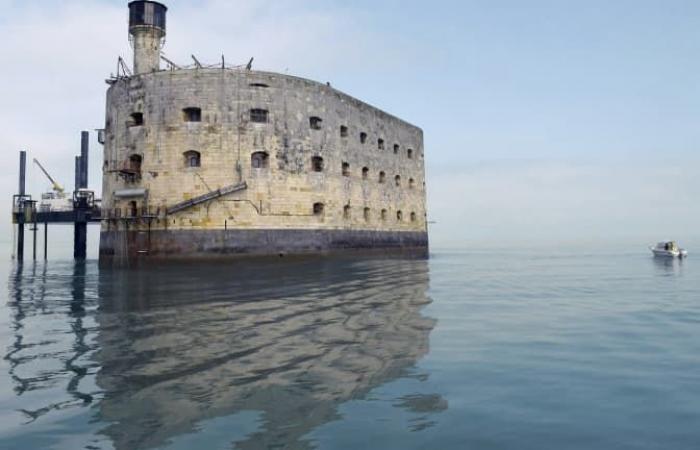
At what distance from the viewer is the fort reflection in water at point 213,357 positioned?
15.4ft

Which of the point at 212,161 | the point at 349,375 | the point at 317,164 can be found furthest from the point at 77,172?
the point at 349,375

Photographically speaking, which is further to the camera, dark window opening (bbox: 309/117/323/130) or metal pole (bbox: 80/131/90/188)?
metal pole (bbox: 80/131/90/188)

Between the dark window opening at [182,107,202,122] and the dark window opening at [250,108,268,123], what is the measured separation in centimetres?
256

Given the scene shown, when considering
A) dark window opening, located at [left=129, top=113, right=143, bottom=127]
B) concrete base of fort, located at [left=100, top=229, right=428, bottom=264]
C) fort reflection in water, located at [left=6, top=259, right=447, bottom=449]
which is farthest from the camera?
dark window opening, located at [left=129, top=113, right=143, bottom=127]

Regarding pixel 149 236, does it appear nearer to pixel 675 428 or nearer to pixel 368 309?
pixel 368 309

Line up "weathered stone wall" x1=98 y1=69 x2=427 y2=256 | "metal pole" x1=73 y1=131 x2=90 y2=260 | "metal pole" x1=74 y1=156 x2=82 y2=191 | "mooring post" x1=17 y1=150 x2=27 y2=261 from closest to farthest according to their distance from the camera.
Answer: "weathered stone wall" x1=98 y1=69 x2=427 y2=256 → "metal pole" x1=73 y1=131 x2=90 y2=260 → "metal pole" x1=74 y1=156 x2=82 y2=191 → "mooring post" x1=17 y1=150 x2=27 y2=261

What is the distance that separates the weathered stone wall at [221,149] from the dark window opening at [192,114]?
0.21 metres

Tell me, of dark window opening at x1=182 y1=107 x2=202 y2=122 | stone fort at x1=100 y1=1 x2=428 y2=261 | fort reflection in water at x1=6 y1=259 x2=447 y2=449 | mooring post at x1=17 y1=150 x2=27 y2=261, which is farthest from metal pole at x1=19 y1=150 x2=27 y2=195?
fort reflection in water at x1=6 y1=259 x2=447 y2=449

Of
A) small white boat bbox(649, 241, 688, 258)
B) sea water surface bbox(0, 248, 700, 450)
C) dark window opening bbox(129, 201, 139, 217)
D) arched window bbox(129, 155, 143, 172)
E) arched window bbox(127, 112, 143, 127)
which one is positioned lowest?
sea water surface bbox(0, 248, 700, 450)

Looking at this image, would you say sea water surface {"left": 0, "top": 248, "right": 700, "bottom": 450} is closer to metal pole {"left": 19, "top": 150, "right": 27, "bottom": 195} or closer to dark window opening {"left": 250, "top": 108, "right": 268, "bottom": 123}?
dark window opening {"left": 250, "top": 108, "right": 268, "bottom": 123}

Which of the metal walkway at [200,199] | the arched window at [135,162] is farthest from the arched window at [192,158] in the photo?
the arched window at [135,162]

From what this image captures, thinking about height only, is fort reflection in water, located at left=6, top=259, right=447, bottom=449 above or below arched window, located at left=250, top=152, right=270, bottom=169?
below

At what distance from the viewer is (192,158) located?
89.7 feet

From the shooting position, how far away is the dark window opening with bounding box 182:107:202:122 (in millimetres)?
27266
